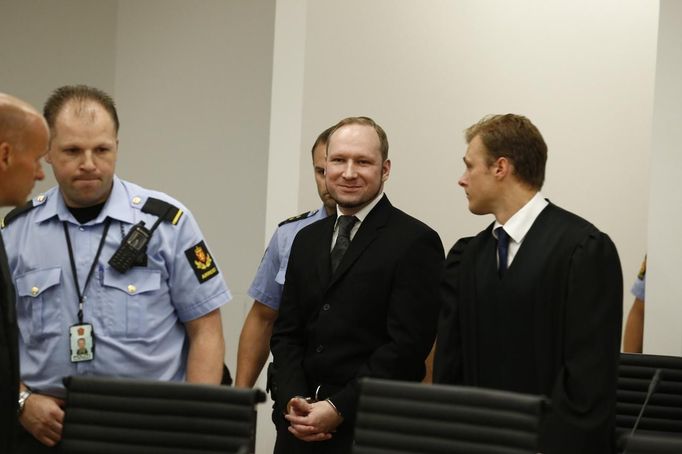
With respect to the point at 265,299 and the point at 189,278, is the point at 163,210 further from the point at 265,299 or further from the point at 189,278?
the point at 265,299

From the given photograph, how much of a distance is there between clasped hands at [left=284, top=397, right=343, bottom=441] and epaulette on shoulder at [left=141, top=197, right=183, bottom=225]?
2.26 ft

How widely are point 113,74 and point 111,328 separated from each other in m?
3.58

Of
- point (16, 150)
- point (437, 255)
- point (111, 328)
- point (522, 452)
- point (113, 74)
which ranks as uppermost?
point (113, 74)

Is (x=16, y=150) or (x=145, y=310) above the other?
(x=16, y=150)

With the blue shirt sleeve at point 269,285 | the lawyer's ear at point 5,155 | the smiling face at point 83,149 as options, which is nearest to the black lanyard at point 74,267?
the smiling face at point 83,149

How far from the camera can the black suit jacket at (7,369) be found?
2.46 m

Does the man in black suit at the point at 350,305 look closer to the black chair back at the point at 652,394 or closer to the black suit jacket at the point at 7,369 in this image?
the black chair back at the point at 652,394

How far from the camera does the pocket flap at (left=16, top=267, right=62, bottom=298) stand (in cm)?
298

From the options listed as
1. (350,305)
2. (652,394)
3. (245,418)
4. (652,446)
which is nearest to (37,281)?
(245,418)

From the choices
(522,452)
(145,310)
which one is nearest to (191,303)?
(145,310)

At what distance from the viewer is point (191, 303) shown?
3104mm

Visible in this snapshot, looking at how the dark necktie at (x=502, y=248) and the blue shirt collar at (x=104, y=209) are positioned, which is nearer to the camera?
the dark necktie at (x=502, y=248)

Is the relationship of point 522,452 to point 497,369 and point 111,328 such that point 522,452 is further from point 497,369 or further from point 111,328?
point 111,328

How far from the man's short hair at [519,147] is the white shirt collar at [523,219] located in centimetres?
8
